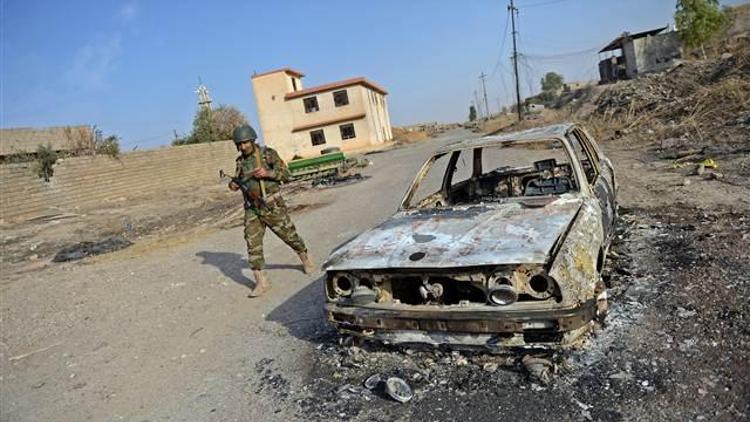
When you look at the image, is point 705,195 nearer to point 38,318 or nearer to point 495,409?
point 495,409

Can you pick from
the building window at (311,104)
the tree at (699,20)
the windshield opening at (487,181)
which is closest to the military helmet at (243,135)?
the windshield opening at (487,181)

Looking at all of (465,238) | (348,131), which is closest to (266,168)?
(465,238)

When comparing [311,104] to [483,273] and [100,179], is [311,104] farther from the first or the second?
[483,273]

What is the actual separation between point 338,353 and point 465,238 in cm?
129

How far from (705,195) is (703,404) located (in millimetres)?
5148

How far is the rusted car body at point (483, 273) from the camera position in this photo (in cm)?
274

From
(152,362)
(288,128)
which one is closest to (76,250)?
(152,362)

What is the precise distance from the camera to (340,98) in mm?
37406

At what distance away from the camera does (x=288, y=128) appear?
3759cm

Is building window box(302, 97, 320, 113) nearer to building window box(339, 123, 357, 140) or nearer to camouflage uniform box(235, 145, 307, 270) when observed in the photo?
building window box(339, 123, 357, 140)

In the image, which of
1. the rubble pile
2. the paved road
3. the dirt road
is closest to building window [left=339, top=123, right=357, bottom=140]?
the rubble pile

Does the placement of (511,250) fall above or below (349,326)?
above

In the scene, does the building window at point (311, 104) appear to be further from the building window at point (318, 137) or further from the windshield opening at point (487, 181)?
the windshield opening at point (487, 181)

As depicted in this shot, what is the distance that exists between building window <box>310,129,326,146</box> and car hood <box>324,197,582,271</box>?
34375 millimetres
